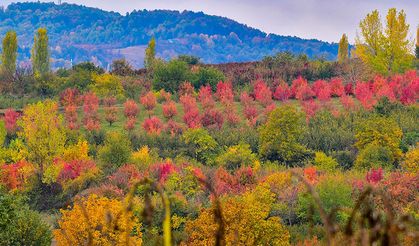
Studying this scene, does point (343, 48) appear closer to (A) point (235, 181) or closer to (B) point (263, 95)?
(B) point (263, 95)

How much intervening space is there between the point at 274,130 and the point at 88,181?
32.7 feet

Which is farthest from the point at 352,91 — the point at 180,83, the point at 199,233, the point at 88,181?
the point at 199,233

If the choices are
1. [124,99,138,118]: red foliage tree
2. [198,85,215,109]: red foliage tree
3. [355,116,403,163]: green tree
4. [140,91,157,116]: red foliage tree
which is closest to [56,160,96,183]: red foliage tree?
[124,99,138,118]: red foliage tree

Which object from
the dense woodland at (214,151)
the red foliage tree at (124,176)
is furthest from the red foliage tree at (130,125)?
the red foliage tree at (124,176)

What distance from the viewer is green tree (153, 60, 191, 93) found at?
1833 inches

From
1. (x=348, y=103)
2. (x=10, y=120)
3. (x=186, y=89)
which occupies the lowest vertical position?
(x=10, y=120)

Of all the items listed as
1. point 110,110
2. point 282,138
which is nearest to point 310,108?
point 282,138

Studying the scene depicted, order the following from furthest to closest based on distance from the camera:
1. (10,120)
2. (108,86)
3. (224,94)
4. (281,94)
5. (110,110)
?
(108,86)
(281,94)
(224,94)
(110,110)
(10,120)

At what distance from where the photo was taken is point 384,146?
2741 centimetres

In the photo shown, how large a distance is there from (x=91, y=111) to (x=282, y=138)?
14215 mm

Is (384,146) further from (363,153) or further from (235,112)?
(235,112)

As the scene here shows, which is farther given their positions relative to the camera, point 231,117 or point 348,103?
point 348,103

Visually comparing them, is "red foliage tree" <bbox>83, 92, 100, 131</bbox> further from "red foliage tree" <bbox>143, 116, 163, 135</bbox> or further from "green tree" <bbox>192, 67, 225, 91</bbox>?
"green tree" <bbox>192, 67, 225, 91</bbox>

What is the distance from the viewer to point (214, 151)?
2992cm
